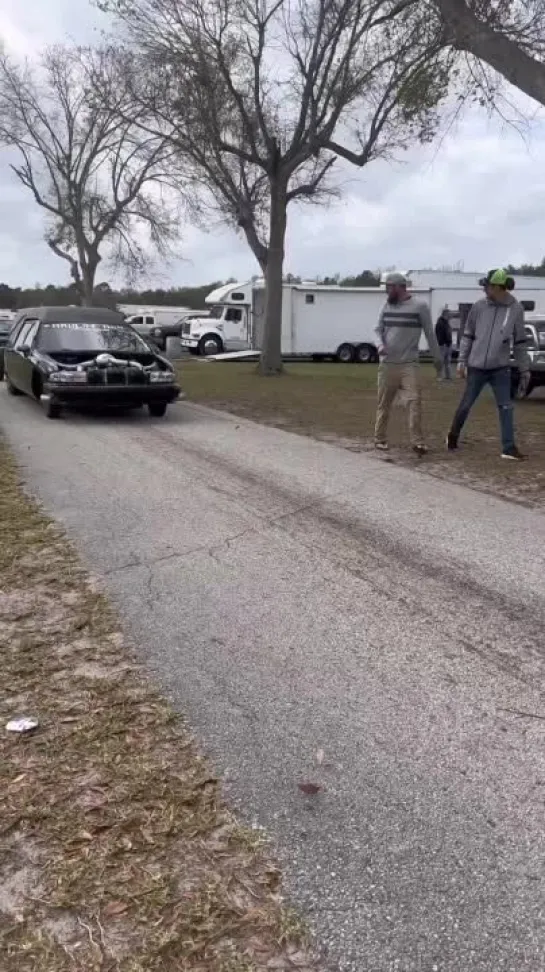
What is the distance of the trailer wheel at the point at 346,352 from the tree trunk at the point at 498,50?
24357mm

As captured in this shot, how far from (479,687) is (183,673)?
1.23 meters

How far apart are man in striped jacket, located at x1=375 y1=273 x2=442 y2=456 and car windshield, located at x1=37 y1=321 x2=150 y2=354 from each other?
473cm

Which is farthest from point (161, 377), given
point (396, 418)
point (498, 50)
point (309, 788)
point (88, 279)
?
point (88, 279)

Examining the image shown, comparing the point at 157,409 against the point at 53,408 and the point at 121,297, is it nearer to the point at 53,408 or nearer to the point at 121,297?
the point at 53,408

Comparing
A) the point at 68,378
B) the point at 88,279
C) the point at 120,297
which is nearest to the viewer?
the point at 68,378

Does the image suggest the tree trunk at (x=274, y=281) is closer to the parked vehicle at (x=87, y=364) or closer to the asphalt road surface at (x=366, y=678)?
the parked vehicle at (x=87, y=364)

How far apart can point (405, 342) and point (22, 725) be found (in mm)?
6720

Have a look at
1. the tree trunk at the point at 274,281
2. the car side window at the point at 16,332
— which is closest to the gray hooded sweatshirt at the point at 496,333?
the car side window at the point at 16,332

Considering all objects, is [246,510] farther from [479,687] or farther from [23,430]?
[23,430]

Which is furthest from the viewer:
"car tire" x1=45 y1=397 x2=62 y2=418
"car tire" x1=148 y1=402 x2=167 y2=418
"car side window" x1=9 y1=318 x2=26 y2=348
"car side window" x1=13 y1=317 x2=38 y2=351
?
"car side window" x1=9 y1=318 x2=26 y2=348

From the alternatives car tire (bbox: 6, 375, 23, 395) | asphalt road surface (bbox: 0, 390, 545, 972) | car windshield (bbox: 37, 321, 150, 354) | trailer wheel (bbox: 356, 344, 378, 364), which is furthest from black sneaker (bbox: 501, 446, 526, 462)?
trailer wheel (bbox: 356, 344, 378, 364)

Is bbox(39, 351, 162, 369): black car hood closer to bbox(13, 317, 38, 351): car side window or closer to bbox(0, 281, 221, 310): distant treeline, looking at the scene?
bbox(13, 317, 38, 351): car side window

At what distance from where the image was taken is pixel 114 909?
2.16 m

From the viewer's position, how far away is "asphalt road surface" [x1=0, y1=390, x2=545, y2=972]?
2203 mm
